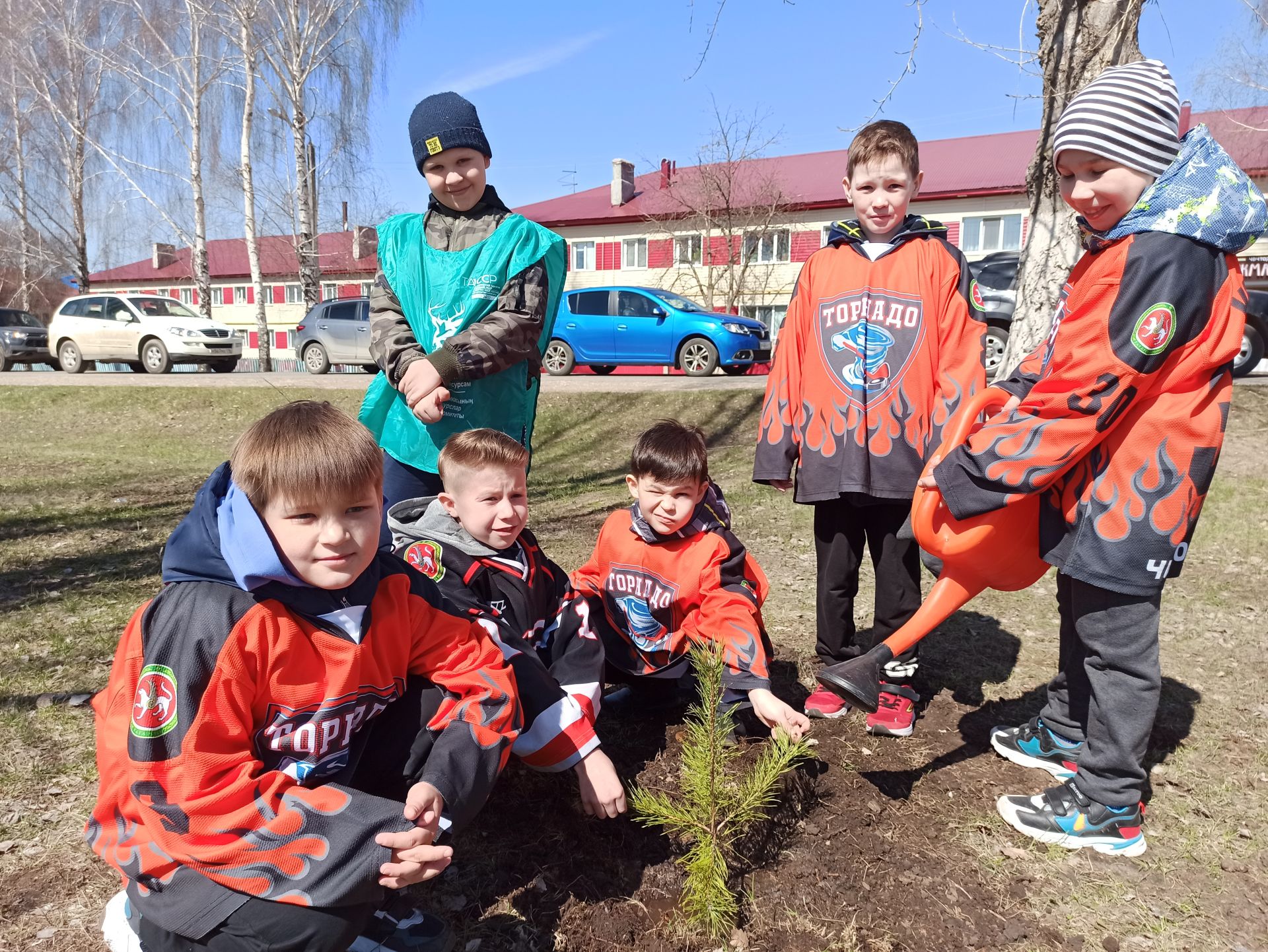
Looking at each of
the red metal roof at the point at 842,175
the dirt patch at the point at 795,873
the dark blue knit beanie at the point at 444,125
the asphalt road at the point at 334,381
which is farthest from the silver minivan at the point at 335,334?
the dirt patch at the point at 795,873

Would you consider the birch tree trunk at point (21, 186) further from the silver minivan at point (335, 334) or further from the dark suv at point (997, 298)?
the dark suv at point (997, 298)

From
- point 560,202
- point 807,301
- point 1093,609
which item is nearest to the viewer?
point 1093,609

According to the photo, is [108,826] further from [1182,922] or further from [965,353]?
[965,353]

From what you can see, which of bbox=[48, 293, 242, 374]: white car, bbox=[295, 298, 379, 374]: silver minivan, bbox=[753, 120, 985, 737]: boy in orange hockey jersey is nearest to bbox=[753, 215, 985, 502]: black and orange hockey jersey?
bbox=[753, 120, 985, 737]: boy in orange hockey jersey

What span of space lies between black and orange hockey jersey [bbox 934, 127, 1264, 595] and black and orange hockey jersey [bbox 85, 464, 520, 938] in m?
1.64

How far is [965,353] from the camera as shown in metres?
2.86

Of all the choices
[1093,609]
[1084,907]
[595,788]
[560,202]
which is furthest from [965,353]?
[560,202]

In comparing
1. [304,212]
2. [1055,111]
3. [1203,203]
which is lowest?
[1203,203]

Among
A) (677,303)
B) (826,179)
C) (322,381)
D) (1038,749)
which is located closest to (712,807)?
(1038,749)

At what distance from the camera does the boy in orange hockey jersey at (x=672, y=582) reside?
2.68 m

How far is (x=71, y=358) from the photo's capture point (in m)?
17.8

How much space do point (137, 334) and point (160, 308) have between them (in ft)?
2.56

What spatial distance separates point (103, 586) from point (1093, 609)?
4.73 m

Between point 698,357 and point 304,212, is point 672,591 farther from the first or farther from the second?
point 304,212
